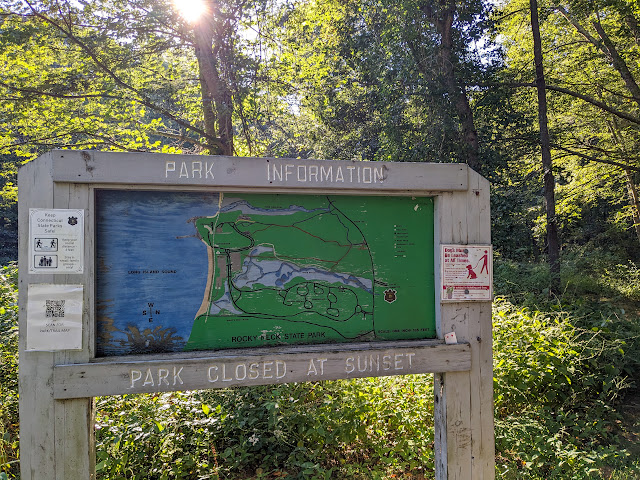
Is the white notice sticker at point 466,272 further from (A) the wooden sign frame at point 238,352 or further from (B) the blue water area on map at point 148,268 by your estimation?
(B) the blue water area on map at point 148,268

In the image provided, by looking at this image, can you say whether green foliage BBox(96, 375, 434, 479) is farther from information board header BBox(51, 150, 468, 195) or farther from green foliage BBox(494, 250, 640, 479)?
information board header BBox(51, 150, 468, 195)

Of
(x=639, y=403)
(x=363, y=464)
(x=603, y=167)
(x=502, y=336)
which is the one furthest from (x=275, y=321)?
(x=603, y=167)

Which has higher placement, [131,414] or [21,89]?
[21,89]

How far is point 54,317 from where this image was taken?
6.61 ft

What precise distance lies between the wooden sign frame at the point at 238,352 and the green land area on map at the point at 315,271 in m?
0.07

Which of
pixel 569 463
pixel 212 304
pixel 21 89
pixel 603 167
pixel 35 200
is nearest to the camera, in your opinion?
pixel 35 200

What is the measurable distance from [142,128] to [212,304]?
619cm

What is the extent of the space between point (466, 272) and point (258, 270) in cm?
117

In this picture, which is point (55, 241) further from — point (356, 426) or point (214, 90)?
point (214, 90)

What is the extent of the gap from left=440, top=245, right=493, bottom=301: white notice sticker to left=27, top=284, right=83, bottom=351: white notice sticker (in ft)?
6.15

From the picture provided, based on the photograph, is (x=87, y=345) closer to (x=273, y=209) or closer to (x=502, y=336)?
(x=273, y=209)

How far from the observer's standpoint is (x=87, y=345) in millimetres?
2057

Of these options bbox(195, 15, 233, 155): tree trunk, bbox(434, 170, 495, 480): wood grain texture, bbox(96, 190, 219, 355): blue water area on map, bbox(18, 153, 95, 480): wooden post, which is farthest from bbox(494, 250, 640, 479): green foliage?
bbox(195, 15, 233, 155): tree trunk

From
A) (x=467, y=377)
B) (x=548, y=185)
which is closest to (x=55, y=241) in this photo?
(x=467, y=377)
